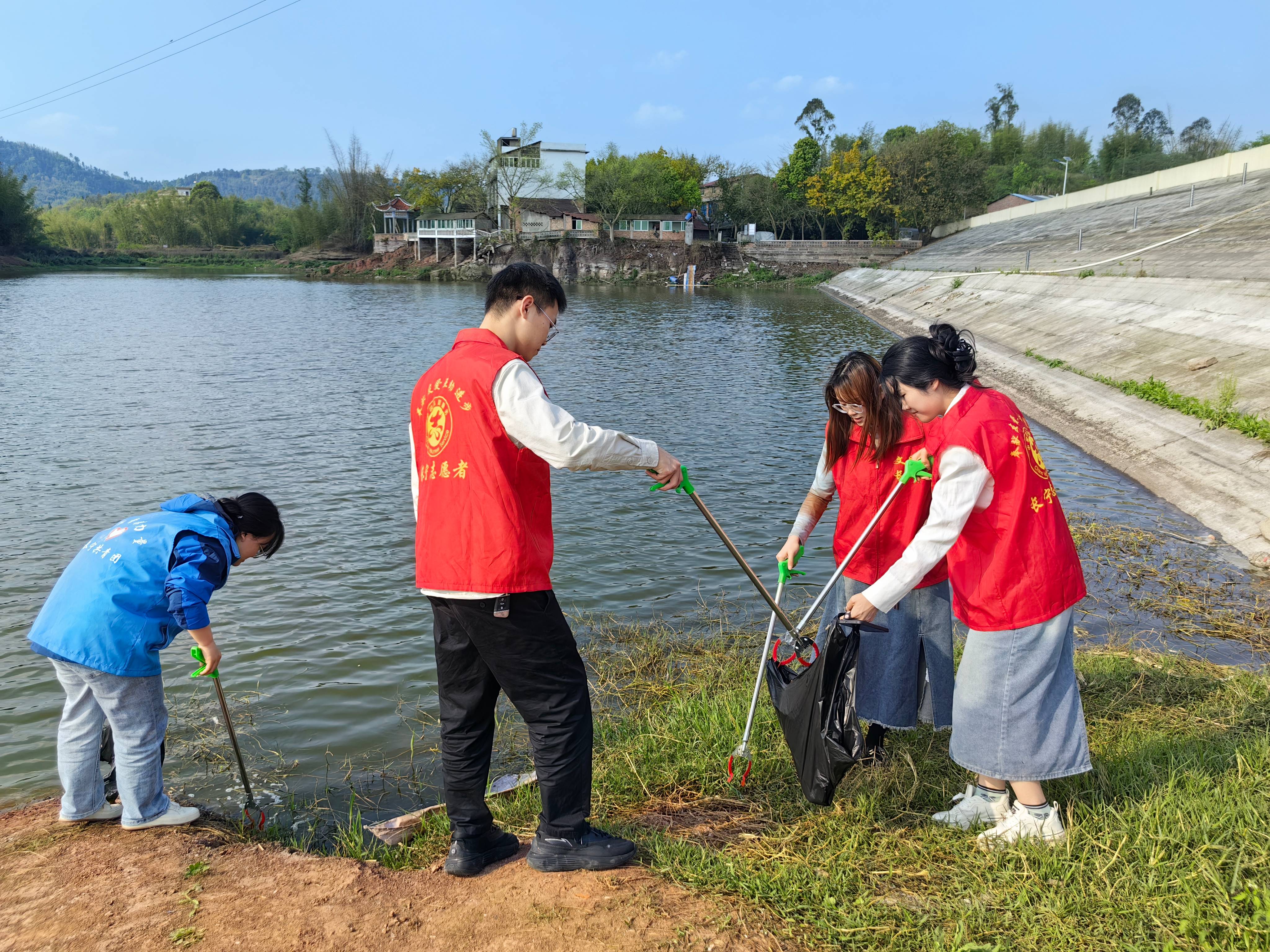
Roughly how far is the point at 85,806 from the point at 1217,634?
23.8 feet

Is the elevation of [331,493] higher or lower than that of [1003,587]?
lower

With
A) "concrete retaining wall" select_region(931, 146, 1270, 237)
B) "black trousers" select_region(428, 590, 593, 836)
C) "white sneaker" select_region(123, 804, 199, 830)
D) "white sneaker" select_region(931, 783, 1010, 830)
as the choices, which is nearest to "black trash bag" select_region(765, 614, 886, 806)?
"white sneaker" select_region(931, 783, 1010, 830)

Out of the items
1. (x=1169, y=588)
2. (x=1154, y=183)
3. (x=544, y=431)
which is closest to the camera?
(x=544, y=431)

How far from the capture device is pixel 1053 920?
2.88m

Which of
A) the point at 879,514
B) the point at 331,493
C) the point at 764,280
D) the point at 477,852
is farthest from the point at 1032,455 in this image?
the point at 764,280

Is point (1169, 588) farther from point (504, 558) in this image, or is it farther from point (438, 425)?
point (438, 425)

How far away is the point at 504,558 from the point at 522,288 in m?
1.09

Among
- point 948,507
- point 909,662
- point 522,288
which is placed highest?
point 522,288

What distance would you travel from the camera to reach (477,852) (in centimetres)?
354

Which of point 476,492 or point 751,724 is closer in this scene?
point 476,492

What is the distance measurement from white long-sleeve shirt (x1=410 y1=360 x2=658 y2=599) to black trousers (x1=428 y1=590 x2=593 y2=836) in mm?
162

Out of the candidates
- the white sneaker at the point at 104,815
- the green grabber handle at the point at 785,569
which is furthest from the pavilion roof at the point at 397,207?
the green grabber handle at the point at 785,569

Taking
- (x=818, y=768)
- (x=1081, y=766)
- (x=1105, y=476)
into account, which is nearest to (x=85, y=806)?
(x=818, y=768)

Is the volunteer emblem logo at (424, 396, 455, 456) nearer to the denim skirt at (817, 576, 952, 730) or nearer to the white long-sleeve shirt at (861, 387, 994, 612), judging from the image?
the white long-sleeve shirt at (861, 387, 994, 612)
